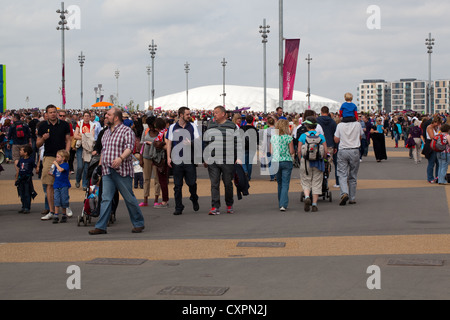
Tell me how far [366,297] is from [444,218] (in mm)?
6348

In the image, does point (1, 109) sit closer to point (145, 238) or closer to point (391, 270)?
point (145, 238)

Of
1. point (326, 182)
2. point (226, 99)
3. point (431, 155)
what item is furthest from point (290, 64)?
point (226, 99)

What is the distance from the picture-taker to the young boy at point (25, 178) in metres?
14.3

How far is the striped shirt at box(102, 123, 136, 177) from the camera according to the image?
37.3 feet

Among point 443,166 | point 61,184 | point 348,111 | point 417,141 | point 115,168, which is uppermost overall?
point 348,111

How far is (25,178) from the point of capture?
14359mm

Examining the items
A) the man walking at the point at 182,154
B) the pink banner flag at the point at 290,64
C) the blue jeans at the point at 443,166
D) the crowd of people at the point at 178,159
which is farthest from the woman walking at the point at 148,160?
the pink banner flag at the point at 290,64

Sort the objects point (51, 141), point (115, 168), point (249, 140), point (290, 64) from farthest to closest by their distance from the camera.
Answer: point (290, 64) → point (249, 140) → point (51, 141) → point (115, 168)

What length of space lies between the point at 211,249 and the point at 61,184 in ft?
13.4

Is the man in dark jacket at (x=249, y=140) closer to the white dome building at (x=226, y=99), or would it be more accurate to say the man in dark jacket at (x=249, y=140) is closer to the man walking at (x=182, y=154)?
the man walking at (x=182, y=154)

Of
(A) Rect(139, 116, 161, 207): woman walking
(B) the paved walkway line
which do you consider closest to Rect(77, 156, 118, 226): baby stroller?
(B) the paved walkway line

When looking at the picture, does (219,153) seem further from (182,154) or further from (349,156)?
(349,156)

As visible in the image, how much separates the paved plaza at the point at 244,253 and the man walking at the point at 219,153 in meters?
0.45
